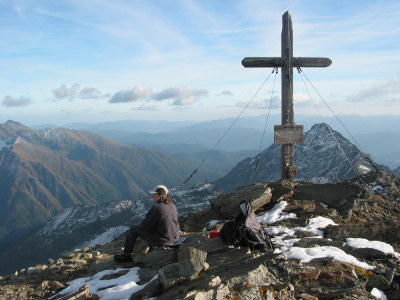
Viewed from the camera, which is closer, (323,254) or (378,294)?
(378,294)

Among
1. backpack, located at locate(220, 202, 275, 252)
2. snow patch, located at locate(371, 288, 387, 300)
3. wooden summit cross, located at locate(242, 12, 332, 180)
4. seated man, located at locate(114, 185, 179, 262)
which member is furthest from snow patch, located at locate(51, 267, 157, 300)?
wooden summit cross, located at locate(242, 12, 332, 180)

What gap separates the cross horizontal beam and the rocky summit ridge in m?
7.58

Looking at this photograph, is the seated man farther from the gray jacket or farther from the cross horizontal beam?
the cross horizontal beam

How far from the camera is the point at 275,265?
859 cm

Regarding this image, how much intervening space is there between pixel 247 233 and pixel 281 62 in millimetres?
12201

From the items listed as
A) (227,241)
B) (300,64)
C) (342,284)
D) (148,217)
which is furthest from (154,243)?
(300,64)

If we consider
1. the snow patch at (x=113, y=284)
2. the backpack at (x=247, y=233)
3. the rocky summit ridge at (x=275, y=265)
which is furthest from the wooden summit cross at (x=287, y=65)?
the snow patch at (x=113, y=284)

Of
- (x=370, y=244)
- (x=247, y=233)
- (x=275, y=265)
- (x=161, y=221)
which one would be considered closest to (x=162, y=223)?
(x=161, y=221)

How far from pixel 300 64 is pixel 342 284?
Result: 13.5 metres

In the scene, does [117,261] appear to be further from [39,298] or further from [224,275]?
[224,275]

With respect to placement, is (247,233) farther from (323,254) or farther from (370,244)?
(370,244)

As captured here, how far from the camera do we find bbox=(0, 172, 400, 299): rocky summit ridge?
8055 millimetres

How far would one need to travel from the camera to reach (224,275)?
8352 mm

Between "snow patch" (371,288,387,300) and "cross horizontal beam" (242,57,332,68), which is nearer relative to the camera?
"snow patch" (371,288,387,300)
